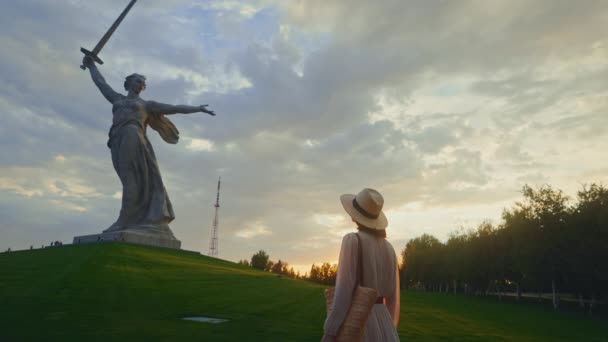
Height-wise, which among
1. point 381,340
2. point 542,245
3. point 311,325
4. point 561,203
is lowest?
point 311,325

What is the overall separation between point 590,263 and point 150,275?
134 ft

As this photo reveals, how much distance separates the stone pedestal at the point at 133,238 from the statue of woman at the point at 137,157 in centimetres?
34

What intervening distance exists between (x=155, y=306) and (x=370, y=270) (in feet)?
47.6

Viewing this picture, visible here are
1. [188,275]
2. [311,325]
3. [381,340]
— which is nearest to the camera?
[381,340]

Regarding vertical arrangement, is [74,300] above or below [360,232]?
below

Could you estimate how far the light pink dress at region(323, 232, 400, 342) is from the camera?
5.64 metres

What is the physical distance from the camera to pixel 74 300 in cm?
1794

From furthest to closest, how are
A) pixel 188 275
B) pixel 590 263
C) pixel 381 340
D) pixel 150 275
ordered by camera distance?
pixel 590 263
pixel 188 275
pixel 150 275
pixel 381 340

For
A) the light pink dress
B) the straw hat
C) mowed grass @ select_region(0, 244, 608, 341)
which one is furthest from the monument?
the light pink dress

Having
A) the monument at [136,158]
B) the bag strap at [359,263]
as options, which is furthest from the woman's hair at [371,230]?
the monument at [136,158]

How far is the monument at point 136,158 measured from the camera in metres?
37.6

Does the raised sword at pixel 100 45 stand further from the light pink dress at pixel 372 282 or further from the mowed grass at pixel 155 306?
the light pink dress at pixel 372 282

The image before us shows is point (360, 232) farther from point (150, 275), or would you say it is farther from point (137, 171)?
point (137, 171)

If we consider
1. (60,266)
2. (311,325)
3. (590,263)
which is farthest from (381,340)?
(590,263)
